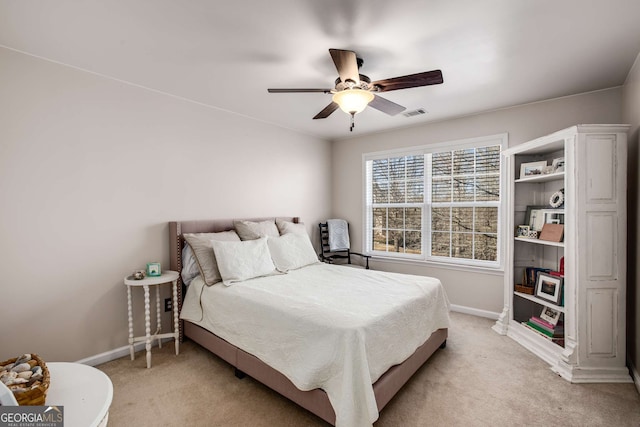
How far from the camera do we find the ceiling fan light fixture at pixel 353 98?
2.19 m

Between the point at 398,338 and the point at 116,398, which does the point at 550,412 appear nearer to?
the point at 398,338

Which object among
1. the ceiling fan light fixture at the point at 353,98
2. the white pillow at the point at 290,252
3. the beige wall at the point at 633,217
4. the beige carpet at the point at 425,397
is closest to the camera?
the beige carpet at the point at 425,397

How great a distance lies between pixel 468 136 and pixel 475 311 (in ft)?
7.41

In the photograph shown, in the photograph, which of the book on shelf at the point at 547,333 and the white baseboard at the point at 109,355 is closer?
the white baseboard at the point at 109,355

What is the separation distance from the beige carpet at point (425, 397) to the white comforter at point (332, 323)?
1.03 feet

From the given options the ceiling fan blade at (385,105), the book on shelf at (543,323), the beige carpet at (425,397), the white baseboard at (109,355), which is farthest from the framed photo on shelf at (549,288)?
the white baseboard at (109,355)

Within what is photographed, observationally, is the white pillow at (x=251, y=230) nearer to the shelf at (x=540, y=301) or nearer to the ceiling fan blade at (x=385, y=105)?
the ceiling fan blade at (x=385, y=105)

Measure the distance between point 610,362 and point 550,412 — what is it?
2.93 feet

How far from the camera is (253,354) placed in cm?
222

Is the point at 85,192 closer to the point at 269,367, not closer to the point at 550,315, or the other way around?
the point at 269,367

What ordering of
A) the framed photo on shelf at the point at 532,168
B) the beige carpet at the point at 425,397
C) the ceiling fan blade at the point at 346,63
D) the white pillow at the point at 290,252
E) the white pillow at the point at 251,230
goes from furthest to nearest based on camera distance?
the white pillow at the point at 251,230
the white pillow at the point at 290,252
the framed photo on shelf at the point at 532,168
the beige carpet at the point at 425,397
the ceiling fan blade at the point at 346,63

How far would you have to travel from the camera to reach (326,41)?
2.07 meters

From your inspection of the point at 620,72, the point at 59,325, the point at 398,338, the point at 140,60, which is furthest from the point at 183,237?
the point at 620,72

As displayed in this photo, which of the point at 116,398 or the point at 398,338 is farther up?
the point at 398,338
